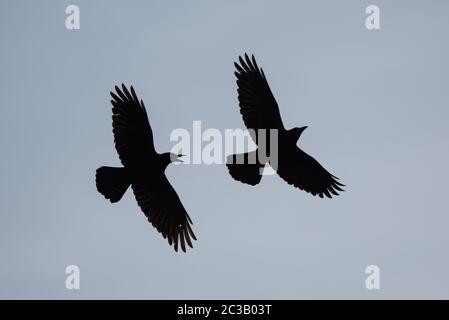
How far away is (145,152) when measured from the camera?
14.0 m

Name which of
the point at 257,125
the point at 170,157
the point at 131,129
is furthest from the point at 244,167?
the point at 131,129

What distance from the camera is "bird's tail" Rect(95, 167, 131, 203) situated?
14.1 m

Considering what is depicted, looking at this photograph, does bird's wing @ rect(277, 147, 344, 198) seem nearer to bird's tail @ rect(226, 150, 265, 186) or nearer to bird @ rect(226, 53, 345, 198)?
bird @ rect(226, 53, 345, 198)

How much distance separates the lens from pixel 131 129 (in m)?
13.9

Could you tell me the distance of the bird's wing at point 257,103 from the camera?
14555mm

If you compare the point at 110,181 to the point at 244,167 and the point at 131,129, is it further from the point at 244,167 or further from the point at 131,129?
the point at 244,167

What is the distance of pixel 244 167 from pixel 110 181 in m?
2.18

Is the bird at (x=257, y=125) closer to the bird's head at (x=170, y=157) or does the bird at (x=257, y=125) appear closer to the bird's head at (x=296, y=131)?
the bird's head at (x=296, y=131)

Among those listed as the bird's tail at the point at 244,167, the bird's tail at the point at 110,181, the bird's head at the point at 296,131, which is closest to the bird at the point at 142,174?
the bird's tail at the point at 110,181

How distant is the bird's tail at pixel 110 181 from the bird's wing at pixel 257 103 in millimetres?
2158
